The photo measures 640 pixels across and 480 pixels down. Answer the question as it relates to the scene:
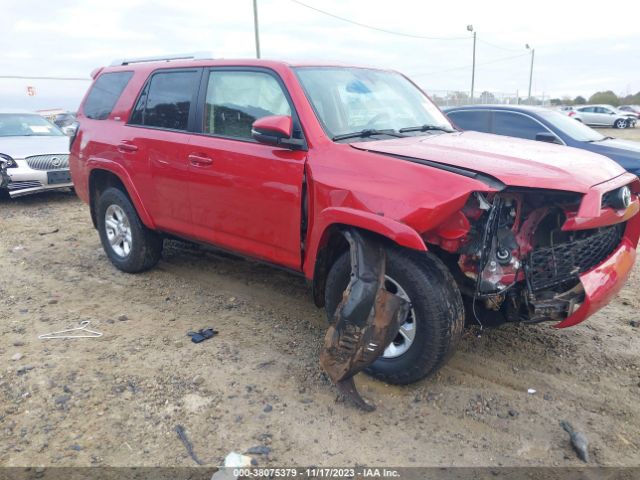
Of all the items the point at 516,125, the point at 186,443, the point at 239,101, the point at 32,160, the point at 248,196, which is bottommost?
the point at 186,443

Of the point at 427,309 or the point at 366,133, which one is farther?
the point at 366,133

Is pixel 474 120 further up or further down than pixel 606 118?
further up

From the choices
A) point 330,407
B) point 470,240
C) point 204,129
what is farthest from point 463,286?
→ point 204,129

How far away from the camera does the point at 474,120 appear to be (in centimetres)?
854

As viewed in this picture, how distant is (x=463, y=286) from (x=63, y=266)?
4.39m

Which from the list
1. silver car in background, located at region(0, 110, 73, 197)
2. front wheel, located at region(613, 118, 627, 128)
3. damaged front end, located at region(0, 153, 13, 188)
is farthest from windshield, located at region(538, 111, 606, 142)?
front wheel, located at region(613, 118, 627, 128)

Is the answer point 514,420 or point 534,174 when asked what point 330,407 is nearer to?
point 514,420

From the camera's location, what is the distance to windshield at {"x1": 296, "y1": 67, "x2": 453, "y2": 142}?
3646 millimetres

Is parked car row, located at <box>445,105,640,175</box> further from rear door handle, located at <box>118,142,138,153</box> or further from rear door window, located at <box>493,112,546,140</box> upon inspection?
rear door handle, located at <box>118,142,138,153</box>

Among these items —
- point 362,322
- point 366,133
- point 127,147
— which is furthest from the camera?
point 127,147

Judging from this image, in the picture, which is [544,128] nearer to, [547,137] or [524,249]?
[547,137]

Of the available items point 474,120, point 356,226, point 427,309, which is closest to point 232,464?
point 427,309

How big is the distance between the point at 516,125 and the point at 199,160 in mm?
5746

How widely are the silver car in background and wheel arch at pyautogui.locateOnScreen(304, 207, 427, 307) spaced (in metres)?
7.00
